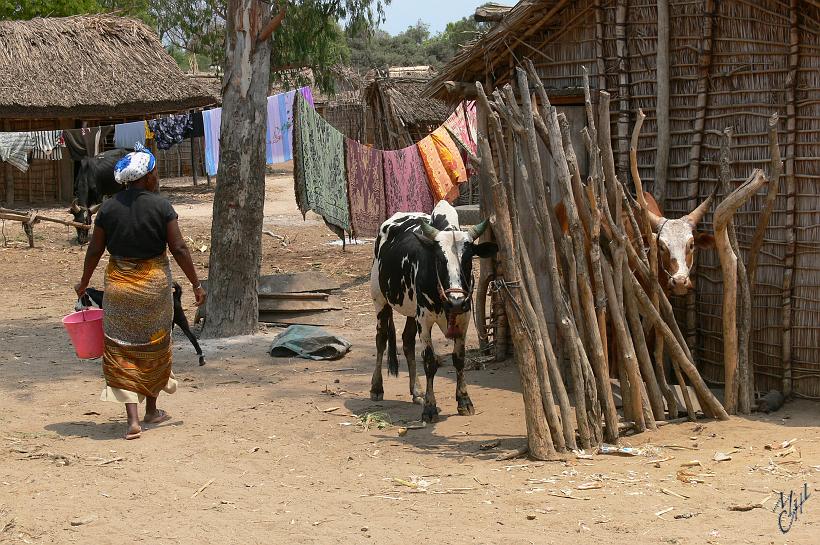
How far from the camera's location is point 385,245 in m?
8.10

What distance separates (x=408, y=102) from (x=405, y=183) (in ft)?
33.2

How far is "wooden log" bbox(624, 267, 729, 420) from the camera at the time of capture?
6758mm

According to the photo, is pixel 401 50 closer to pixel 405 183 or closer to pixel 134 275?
pixel 405 183

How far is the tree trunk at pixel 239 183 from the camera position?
10.4 meters

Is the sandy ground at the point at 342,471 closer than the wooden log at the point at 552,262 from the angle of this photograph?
Yes

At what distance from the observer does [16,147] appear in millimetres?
21125

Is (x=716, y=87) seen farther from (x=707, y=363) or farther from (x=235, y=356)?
(x=235, y=356)

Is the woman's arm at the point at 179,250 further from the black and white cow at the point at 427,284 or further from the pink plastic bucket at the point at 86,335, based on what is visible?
the black and white cow at the point at 427,284

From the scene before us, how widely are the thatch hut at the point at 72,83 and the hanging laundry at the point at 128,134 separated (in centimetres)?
191

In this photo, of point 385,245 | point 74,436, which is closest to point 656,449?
point 385,245

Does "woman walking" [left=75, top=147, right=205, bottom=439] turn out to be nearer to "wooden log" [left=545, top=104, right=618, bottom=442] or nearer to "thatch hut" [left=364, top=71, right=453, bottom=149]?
"wooden log" [left=545, top=104, right=618, bottom=442]

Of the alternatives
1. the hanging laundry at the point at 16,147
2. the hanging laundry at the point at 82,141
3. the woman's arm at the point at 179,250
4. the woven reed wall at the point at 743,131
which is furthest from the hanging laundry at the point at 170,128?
the woman's arm at the point at 179,250

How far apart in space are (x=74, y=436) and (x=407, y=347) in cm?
254

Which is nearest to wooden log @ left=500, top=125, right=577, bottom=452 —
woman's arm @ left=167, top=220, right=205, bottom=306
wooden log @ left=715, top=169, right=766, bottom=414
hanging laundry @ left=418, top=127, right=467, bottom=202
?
wooden log @ left=715, top=169, right=766, bottom=414
